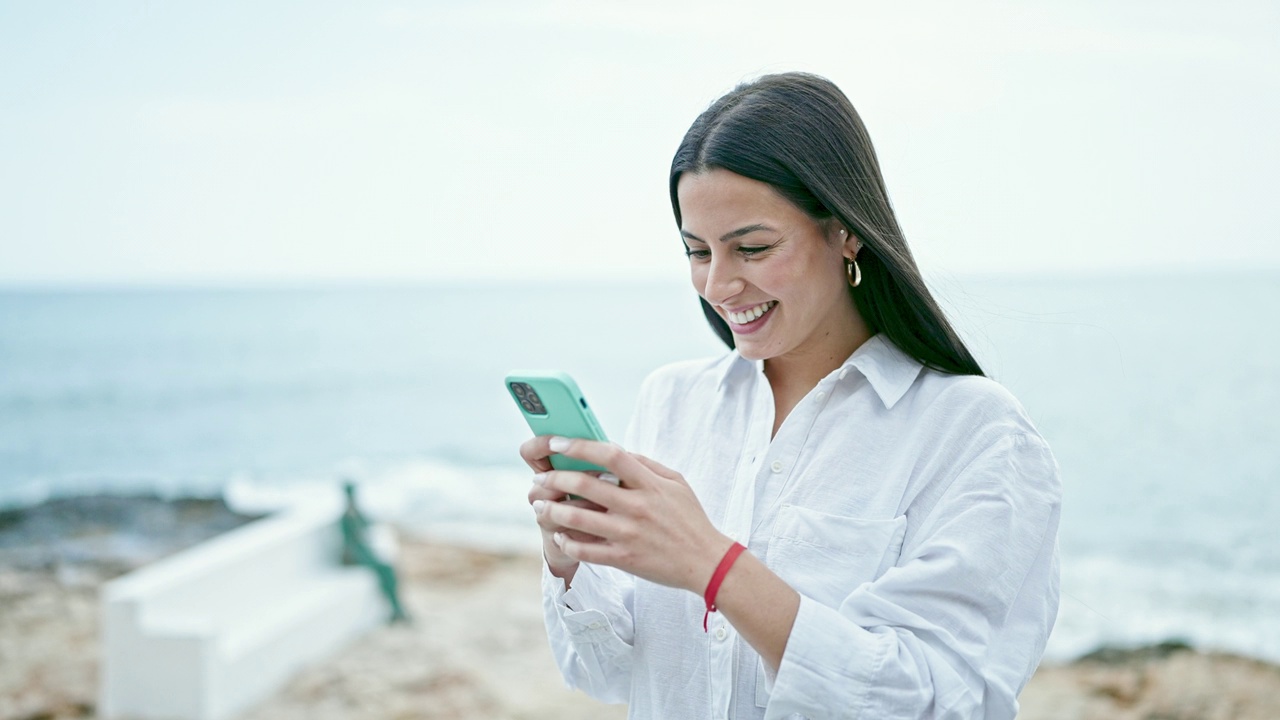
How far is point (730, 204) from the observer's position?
1.25m

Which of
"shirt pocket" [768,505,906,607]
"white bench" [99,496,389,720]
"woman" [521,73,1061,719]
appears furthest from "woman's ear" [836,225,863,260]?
"white bench" [99,496,389,720]

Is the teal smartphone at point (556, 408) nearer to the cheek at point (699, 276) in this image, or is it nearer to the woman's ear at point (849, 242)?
the cheek at point (699, 276)

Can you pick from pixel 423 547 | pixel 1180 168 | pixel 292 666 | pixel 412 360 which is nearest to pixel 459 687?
pixel 292 666

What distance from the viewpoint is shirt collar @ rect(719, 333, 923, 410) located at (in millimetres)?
1271

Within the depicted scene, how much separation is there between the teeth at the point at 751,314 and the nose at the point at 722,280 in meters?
0.04

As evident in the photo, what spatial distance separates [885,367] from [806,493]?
0.20 m

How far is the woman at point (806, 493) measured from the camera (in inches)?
41.6

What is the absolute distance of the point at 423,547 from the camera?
9492 mm

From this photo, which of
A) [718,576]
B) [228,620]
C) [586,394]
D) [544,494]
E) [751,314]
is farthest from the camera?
[586,394]

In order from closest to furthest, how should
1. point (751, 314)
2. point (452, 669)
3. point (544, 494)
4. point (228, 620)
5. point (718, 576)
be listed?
point (718, 576), point (544, 494), point (751, 314), point (228, 620), point (452, 669)

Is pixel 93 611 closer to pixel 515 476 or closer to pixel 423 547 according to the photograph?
pixel 423 547

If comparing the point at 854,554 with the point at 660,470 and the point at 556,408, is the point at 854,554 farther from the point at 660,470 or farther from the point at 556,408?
the point at 556,408

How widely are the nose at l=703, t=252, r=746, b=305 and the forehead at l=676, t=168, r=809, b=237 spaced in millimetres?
39

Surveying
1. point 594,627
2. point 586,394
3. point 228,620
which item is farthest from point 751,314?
point 586,394
